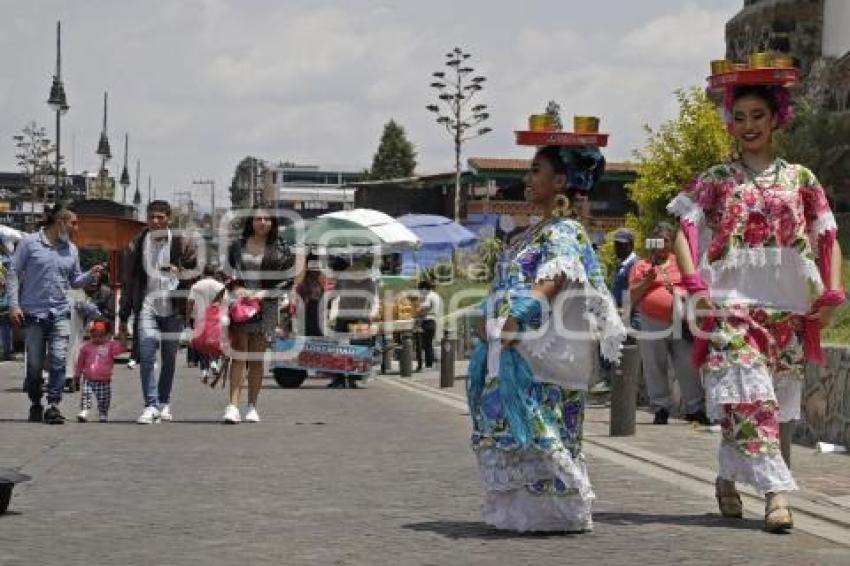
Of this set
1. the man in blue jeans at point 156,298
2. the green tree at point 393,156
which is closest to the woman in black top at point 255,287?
the man in blue jeans at point 156,298

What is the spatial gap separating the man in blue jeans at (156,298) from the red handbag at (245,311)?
0.57 metres

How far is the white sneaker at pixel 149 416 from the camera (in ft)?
46.6

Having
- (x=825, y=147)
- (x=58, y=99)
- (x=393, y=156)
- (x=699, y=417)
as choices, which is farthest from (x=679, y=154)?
(x=393, y=156)

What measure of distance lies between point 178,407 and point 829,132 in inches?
1562

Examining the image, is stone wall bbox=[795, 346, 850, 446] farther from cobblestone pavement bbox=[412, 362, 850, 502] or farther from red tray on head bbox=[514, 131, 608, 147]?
red tray on head bbox=[514, 131, 608, 147]

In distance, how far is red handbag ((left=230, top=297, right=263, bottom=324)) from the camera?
554 inches

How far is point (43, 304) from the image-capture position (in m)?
14.3

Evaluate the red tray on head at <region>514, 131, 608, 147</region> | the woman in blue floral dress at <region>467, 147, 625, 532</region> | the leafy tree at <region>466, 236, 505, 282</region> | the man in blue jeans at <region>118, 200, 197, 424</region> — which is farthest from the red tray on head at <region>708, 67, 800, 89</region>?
the leafy tree at <region>466, 236, 505, 282</region>

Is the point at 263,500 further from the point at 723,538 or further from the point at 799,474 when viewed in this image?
the point at 799,474

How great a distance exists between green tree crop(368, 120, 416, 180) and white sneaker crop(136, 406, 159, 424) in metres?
150

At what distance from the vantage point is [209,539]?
7.18 m

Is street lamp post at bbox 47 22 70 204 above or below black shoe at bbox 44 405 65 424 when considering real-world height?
above

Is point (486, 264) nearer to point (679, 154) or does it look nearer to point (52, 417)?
point (679, 154)

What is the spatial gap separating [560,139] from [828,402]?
19.2 ft
